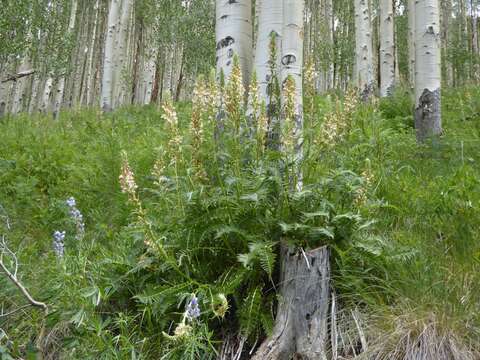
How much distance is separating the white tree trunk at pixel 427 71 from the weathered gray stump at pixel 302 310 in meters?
4.18

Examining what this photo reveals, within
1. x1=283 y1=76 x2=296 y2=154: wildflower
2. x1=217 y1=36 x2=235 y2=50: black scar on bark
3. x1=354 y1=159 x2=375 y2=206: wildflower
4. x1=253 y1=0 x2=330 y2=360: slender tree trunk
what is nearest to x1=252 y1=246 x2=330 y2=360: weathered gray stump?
x1=253 y1=0 x2=330 y2=360: slender tree trunk

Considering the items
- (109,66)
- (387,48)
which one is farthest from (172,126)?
(109,66)

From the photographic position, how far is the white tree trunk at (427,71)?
589 centimetres

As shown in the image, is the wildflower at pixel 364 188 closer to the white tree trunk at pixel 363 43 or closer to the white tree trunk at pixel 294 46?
the white tree trunk at pixel 294 46

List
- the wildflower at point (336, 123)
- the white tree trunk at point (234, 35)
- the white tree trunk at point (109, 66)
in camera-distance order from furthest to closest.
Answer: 1. the white tree trunk at point (109, 66)
2. the white tree trunk at point (234, 35)
3. the wildflower at point (336, 123)

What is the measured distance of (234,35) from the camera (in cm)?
382

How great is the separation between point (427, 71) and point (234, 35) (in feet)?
10.8

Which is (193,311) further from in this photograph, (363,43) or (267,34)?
(363,43)

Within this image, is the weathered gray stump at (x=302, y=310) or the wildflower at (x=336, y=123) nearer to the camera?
the weathered gray stump at (x=302, y=310)

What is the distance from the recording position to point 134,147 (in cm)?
530

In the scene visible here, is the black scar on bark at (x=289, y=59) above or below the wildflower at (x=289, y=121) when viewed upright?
above

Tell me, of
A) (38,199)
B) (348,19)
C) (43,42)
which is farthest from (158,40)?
(38,199)

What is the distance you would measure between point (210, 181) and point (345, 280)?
899 mm

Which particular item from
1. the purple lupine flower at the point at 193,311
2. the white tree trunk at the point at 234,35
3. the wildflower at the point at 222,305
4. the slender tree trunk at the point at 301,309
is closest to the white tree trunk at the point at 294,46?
the white tree trunk at the point at 234,35
